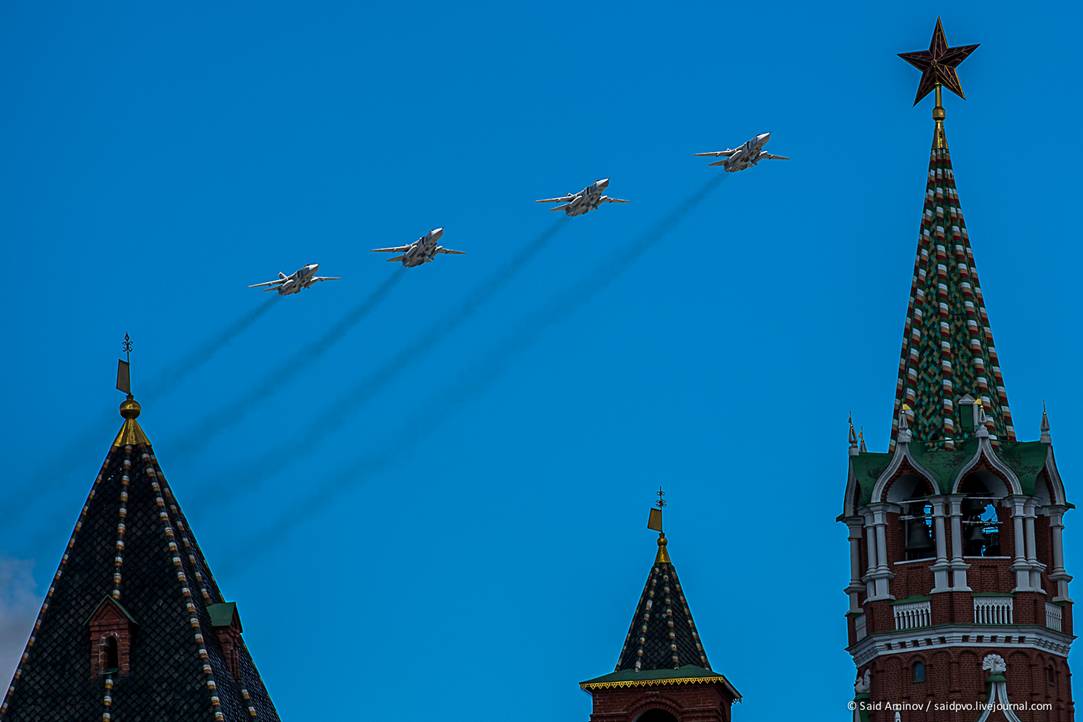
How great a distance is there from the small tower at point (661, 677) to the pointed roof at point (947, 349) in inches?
A: 497

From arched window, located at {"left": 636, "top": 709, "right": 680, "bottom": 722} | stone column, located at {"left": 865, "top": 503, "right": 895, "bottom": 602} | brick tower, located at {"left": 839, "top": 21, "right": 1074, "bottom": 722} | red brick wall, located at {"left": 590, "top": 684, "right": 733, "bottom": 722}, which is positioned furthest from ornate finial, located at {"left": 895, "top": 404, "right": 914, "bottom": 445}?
arched window, located at {"left": 636, "top": 709, "right": 680, "bottom": 722}

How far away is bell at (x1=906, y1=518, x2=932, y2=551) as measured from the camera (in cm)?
16025

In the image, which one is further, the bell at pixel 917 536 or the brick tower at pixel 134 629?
the bell at pixel 917 536

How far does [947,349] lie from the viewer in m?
164

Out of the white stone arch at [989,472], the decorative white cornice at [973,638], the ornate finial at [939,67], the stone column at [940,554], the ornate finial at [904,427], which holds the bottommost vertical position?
the decorative white cornice at [973,638]

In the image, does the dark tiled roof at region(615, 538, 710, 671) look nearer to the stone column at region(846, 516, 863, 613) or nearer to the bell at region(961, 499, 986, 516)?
the stone column at region(846, 516, 863, 613)

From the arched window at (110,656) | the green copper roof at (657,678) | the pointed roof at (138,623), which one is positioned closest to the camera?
the pointed roof at (138,623)

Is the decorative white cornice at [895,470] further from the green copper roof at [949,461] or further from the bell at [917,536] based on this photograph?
the bell at [917,536]

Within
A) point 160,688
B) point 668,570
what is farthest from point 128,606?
point 668,570

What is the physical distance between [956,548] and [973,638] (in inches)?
150

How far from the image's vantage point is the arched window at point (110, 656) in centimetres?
14612

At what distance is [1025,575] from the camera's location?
157875 millimetres

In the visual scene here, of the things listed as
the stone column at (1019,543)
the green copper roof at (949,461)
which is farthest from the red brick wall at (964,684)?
the green copper roof at (949,461)

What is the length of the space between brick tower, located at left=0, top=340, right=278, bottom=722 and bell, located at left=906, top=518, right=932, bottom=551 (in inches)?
1147
